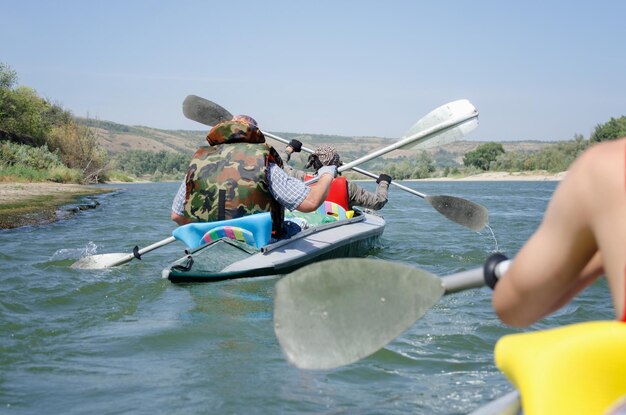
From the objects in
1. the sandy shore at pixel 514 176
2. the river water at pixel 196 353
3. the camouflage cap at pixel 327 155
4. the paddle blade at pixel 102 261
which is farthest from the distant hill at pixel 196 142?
the river water at pixel 196 353

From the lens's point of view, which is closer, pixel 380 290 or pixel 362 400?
pixel 380 290

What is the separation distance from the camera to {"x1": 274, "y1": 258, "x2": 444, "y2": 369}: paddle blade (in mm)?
2035

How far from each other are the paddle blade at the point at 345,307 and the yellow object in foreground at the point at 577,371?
20.4 inches

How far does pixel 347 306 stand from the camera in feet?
6.70

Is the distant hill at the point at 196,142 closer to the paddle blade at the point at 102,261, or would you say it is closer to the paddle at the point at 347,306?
the paddle blade at the point at 102,261

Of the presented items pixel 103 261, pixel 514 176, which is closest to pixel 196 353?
pixel 103 261

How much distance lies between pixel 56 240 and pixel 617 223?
9.58 metres

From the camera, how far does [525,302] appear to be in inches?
62.6

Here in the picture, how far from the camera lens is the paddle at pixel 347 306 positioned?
204 centimetres

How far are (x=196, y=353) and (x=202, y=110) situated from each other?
234 inches

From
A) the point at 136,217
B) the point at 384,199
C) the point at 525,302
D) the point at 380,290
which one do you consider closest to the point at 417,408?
the point at 380,290

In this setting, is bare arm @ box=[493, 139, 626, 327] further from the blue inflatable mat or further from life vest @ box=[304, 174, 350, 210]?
life vest @ box=[304, 174, 350, 210]

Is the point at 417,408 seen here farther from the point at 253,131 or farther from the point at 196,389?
the point at 253,131

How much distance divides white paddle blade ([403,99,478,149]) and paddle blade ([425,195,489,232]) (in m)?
0.91
